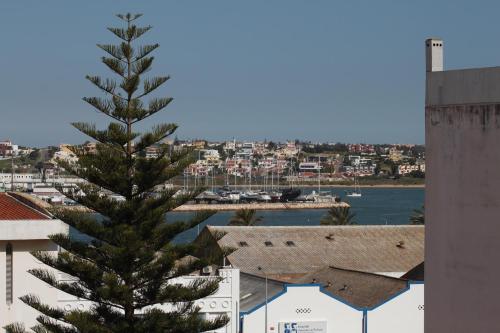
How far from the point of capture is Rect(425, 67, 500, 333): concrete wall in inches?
407

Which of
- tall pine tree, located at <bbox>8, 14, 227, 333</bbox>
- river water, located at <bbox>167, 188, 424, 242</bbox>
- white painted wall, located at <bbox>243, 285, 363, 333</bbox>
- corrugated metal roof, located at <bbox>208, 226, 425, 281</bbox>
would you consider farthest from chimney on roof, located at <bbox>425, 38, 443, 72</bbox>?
river water, located at <bbox>167, 188, 424, 242</bbox>

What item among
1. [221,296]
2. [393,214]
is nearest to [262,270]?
[221,296]

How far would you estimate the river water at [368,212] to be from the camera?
98812mm

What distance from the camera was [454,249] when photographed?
1073 cm

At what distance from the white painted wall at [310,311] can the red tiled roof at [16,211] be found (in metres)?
7.14

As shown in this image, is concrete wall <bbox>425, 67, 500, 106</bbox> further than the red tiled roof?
No

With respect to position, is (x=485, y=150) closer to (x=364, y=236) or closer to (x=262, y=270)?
(x=262, y=270)

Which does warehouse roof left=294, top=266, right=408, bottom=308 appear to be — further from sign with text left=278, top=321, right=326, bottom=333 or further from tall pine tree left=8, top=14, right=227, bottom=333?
tall pine tree left=8, top=14, right=227, bottom=333

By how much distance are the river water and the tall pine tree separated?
53722 millimetres

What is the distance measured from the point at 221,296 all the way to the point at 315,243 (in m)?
11.7

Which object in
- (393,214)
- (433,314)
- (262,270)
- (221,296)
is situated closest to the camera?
(433,314)

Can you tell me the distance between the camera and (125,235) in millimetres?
13875

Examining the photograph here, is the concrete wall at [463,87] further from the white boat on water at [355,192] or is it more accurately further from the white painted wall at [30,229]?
the white boat on water at [355,192]

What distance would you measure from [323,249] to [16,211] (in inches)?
657
